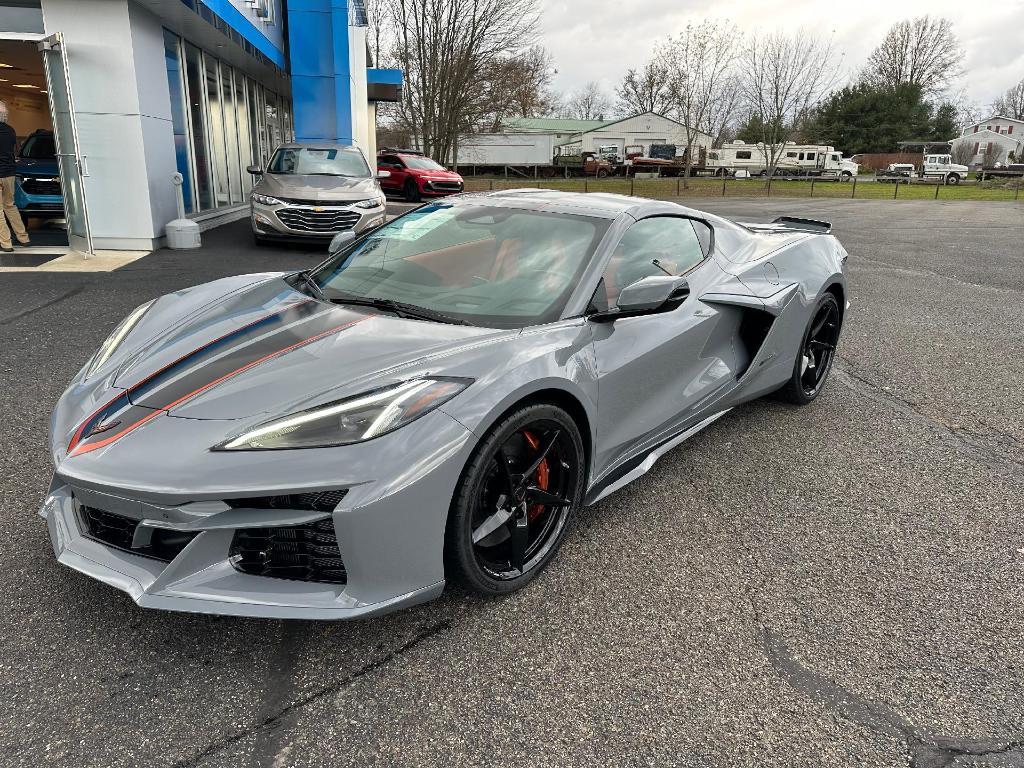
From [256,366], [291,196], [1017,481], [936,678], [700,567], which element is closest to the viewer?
[936,678]

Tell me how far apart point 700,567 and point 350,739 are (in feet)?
4.74

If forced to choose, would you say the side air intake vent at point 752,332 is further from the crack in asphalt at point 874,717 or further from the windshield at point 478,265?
the crack in asphalt at point 874,717

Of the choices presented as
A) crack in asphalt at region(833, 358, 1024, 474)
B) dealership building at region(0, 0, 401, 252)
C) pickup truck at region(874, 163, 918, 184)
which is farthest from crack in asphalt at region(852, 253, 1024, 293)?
pickup truck at region(874, 163, 918, 184)

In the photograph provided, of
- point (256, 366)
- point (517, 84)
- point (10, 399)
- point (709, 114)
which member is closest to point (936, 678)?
point (256, 366)

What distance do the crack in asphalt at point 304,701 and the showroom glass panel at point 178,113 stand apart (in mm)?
11263

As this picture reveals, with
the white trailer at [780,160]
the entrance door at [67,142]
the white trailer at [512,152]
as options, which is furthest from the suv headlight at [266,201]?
the white trailer at [780,160]

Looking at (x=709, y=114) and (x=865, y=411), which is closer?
(x=865, y=411)

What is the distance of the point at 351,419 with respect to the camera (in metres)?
2.08

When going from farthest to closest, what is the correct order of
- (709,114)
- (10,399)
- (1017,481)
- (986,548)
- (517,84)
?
(709,114), (517,84), (10,399), (1017,481), (986,548)

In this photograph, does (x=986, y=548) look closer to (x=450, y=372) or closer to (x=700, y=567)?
(x=700, y=567)

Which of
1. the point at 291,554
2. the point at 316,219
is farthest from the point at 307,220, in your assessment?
the point at 291,554

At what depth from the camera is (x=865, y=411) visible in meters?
4.51

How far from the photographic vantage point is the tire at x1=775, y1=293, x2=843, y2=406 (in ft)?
14.0

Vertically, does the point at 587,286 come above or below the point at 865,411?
above
